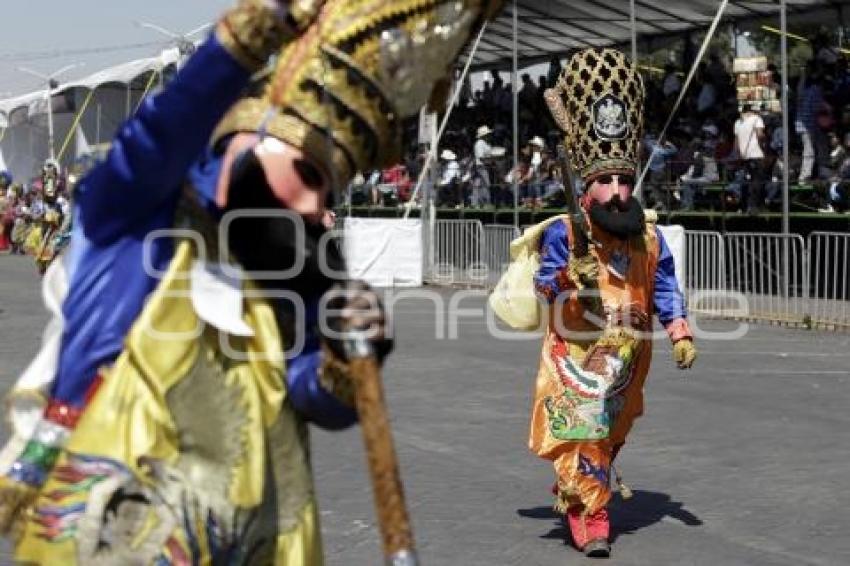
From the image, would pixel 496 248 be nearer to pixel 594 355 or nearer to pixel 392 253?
pixel 392 253

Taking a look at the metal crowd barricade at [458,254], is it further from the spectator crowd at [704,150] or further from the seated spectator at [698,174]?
the seated spectator at [698,174]

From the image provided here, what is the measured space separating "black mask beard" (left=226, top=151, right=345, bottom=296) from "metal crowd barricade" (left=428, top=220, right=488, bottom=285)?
766 inches

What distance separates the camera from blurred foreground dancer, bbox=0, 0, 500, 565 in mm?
3062

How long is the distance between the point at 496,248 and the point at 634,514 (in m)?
15.1

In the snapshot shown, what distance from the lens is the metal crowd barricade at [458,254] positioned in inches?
915

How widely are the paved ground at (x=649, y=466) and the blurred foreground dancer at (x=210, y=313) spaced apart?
3597 millimetres

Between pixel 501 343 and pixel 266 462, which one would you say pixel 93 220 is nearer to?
pixel 266 462

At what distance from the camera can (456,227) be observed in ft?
77.8

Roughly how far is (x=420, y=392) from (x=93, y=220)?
895cm

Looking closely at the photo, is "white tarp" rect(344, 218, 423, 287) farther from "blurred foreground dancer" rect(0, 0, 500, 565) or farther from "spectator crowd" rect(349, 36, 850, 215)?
"blurred foreground dancer" rect(0, 0, 500, 565)

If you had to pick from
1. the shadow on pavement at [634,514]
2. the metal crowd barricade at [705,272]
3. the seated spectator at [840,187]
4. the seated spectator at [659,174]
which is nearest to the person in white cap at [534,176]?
the seated spectator at [659,174]

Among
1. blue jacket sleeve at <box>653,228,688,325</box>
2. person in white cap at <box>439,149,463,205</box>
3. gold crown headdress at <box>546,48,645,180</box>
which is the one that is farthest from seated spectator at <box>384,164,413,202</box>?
blue jacket sleeve at <box>653,228,688,325</box>

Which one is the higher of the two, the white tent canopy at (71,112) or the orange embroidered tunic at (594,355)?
the white tent canopy at (71,112)

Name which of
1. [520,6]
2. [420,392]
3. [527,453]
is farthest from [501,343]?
[520,6]
